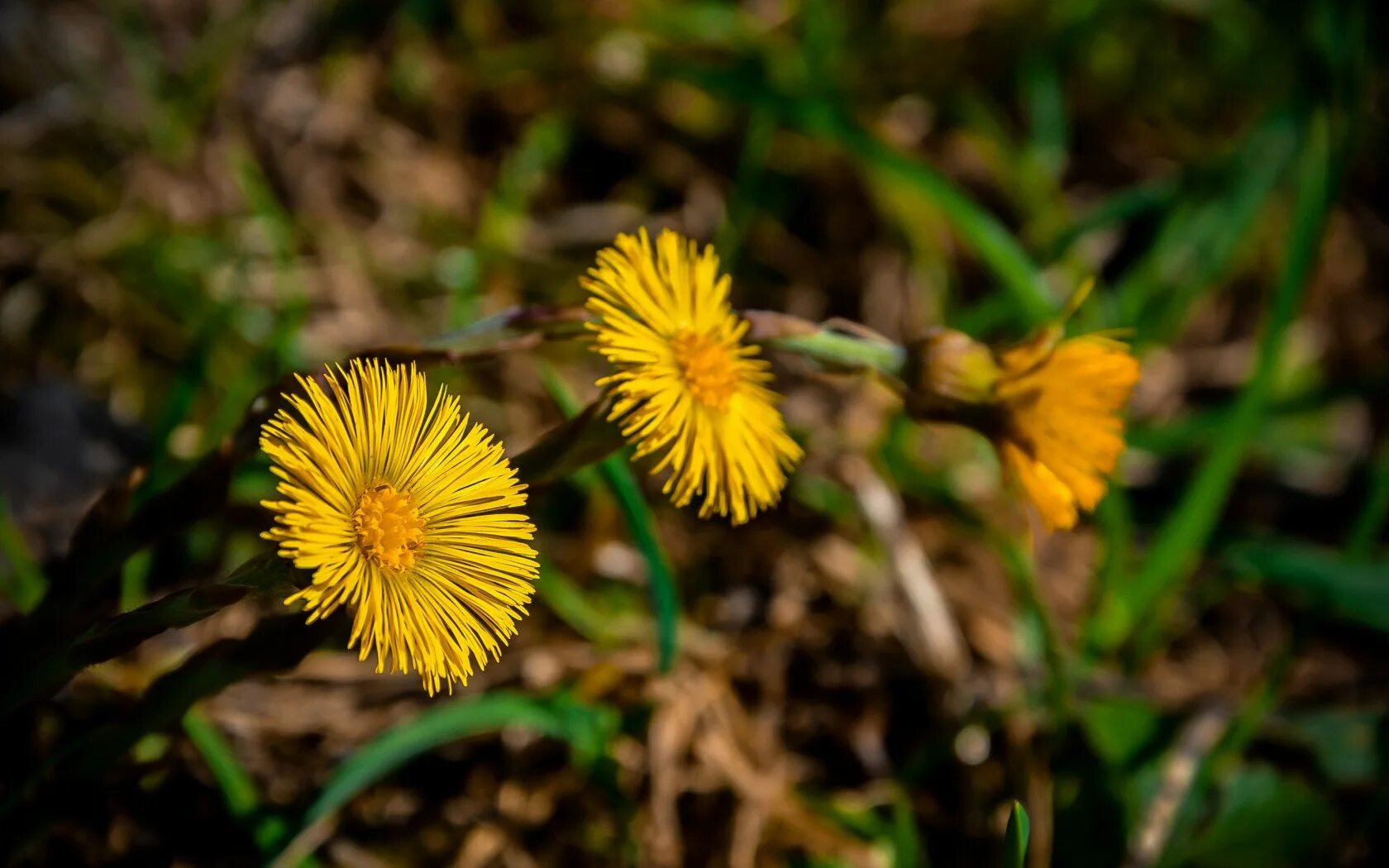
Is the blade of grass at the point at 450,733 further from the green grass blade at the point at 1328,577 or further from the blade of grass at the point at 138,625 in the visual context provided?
the green grass blade at the point at 1328,577

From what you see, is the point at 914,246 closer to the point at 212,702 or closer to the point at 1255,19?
the point at 1255,19

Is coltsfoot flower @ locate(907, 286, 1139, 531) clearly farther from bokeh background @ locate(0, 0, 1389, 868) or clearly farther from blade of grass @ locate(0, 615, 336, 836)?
blade of grass @ locate(0, 615, 336, 836)

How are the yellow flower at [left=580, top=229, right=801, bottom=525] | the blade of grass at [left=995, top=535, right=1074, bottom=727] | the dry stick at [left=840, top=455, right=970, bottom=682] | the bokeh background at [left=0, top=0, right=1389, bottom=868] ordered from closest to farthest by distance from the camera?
1. the yellow flower at [left=580, top=229, right=801, bottom=525]
2. the bokeh background at [left=0, top=0, right=1389, bottom=868]
3. the blade of grass at [left=995, top=535, right=1074, bottom=727]
4. the dry stick at [left=840, top=455, right=970, bottom=682]

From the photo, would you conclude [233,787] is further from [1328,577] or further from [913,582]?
[1328,577]

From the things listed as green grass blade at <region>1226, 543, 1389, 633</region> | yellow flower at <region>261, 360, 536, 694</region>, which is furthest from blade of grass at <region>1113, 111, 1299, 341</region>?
yellow flower at <region>261, 360, 536, 694</region>

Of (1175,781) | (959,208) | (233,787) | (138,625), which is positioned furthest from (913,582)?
(138,625)

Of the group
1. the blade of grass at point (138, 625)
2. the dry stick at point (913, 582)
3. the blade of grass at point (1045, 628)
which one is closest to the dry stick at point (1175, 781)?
the blade of grass at point (1045, 628)

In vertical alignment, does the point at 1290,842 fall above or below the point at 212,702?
below

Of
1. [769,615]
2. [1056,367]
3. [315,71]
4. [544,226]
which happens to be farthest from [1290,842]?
[315,71]
